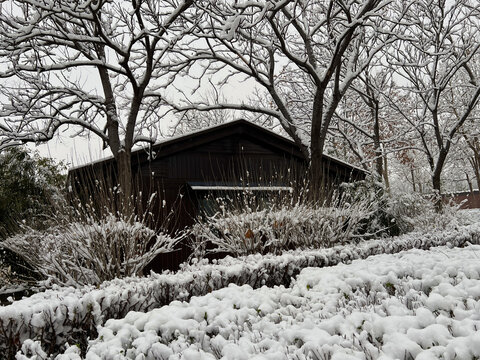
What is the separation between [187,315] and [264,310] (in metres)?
0.67

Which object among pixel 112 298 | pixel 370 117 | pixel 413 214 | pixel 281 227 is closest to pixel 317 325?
pixel 112 298

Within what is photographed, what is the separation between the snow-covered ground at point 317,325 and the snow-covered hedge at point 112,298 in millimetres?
468

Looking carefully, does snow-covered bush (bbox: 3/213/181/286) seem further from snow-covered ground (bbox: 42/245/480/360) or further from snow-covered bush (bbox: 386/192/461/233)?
snow-covered bush (bbox: 386/192/461/233)

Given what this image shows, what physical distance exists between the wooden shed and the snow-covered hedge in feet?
19.2

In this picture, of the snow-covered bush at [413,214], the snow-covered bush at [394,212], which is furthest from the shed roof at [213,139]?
the snow-covered bush at [413,214]

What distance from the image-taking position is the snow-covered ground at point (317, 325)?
103 inches

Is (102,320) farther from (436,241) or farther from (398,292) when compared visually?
(436,241)

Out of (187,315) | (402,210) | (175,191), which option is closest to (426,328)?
(187,315)

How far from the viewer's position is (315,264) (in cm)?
634

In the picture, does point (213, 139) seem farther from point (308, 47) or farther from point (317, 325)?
point (317, 325)

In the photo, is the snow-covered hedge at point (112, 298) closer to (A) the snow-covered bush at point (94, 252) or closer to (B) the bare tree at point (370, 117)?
(A) the snow-covered bush at point (94, 252)

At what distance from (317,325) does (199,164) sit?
10241 mm

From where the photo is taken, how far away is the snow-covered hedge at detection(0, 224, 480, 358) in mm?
3395

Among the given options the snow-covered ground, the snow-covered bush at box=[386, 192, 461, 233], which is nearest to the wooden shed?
the snow-covered bush at box=[386, 192, 461, 233]
